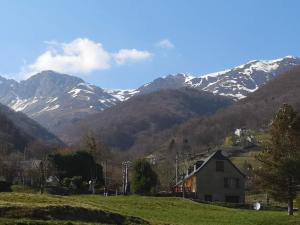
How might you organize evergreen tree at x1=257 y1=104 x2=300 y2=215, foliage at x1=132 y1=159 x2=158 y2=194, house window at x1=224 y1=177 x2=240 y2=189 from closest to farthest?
evergreen tree at x1=257 y1=104 x2=300 y2=215 < foliage at x1=132 y1=159 x2=158 y2=194 < house window at x1=224 y1=177 x2=240 y2=189

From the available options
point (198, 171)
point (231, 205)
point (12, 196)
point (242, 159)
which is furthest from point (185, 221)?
point (242, 159)

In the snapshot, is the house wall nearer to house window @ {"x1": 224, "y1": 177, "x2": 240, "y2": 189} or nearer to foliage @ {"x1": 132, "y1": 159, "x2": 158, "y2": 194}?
house window @ {"x1": 224, "y1": 177, "x2": 240, "y2": 189}

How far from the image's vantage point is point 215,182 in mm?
101000

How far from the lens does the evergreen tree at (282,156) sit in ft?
190

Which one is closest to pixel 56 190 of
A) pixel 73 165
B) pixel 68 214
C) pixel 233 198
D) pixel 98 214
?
pixel 73 165

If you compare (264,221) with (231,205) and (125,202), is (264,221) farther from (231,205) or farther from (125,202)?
(231,205)

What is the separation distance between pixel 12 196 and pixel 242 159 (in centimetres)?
15628

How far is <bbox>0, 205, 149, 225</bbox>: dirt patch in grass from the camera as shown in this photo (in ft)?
112

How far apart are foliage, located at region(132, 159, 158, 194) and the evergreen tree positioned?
1139 inches

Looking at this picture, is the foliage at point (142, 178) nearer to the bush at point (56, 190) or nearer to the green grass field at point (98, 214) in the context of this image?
the bush at point (56, 190)

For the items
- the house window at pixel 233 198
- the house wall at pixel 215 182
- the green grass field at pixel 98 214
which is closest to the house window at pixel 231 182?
the house wall at pixel 215 182

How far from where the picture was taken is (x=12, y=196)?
Answer: 4228 cm

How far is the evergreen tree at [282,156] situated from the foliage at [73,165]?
4510cm

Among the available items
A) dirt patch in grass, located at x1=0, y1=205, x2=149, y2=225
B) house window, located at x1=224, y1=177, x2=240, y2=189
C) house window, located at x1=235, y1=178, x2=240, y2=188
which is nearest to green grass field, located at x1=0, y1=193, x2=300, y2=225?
dirt patch in grass, located at x1=0, y1=205, x2=149, y2=225
